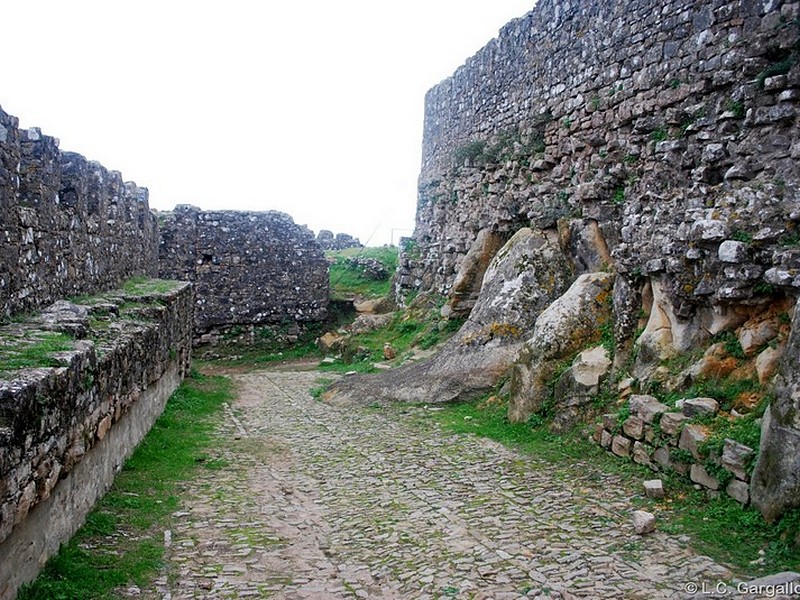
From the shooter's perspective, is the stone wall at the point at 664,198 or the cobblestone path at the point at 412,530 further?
the stone wall at the point at 664,198

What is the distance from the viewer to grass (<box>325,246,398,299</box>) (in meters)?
23.2

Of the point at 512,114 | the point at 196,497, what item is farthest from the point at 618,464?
the point at 512,114

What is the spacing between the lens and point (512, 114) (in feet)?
45.4

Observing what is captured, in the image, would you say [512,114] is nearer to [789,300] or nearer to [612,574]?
[789,300]

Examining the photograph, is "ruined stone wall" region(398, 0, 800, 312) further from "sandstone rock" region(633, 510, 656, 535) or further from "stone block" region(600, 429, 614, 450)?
"sandstone rock" region(633, 510, 656, 535)

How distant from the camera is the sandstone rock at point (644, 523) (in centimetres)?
524

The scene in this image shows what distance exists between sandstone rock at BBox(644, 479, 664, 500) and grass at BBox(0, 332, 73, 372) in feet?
15.1

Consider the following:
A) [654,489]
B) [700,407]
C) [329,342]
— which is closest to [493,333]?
[700,407]

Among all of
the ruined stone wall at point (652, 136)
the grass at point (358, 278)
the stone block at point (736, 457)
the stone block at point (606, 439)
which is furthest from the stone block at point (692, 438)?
the grass at point (358, 278)

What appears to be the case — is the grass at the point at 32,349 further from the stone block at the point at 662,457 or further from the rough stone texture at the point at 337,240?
the rough stone texture at the point at 337,240

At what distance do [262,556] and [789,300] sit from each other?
15.7 feet

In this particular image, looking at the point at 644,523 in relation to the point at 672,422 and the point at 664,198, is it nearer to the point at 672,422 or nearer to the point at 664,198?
the point at 672,422

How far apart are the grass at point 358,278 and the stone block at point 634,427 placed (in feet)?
49.9

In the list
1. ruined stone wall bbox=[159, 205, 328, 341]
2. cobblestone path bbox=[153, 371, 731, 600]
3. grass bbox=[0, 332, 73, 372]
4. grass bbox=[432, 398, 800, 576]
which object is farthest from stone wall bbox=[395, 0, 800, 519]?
ruined stone wall bbox=[159, 205, 328, 341]
